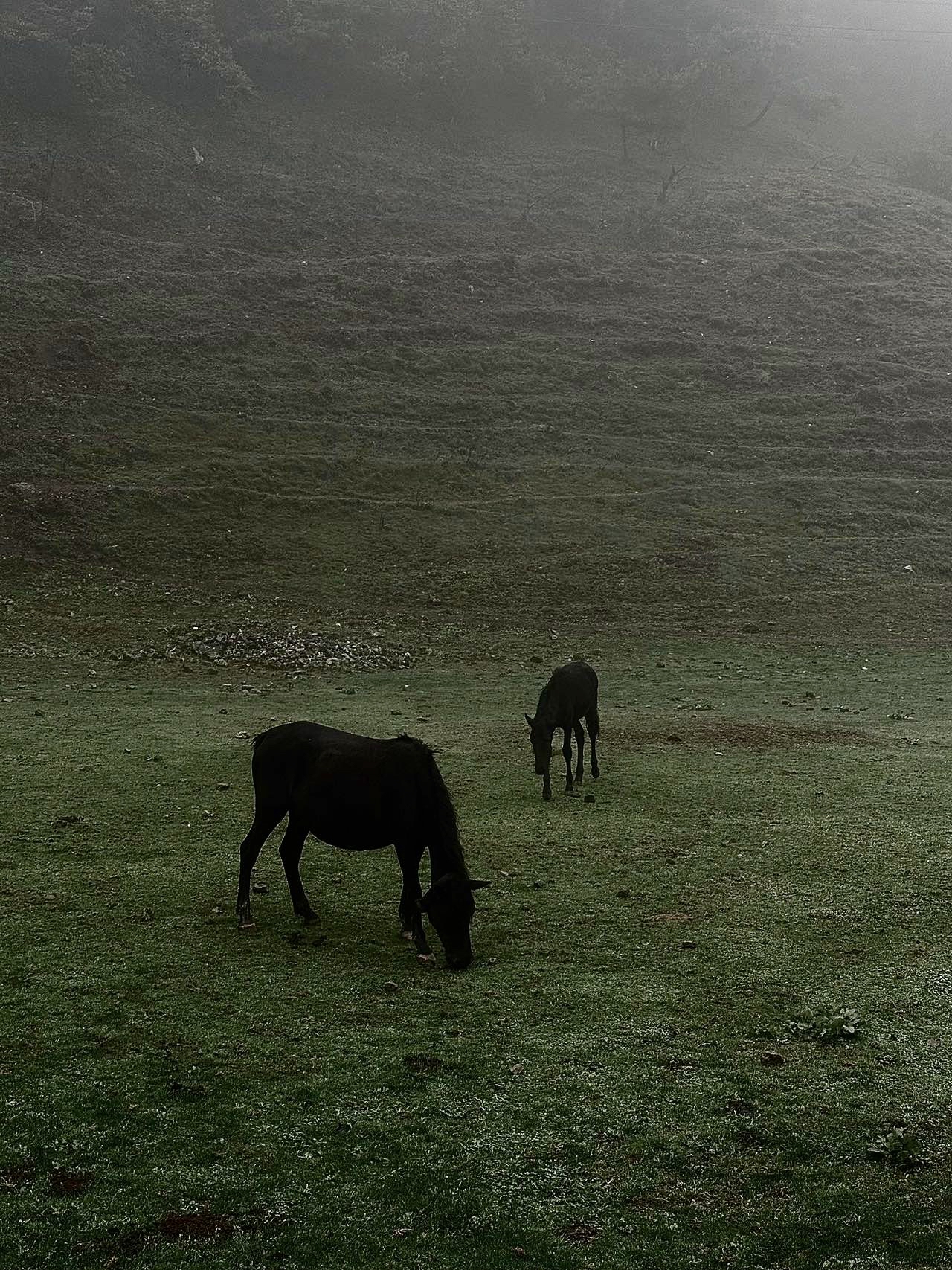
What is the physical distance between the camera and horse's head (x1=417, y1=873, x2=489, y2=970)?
325 inches

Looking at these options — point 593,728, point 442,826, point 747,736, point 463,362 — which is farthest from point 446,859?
point 463,362

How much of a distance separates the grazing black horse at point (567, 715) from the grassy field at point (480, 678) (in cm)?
61

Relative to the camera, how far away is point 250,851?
9188mm

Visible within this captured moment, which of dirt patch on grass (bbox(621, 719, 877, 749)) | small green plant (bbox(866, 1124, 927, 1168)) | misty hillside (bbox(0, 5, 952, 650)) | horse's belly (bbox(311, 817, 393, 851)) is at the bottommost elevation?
dirt patch on grass (bbox(621, 719, 877, 749))

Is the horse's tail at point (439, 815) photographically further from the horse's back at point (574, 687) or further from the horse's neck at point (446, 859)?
the horse's back at point (574, 687)

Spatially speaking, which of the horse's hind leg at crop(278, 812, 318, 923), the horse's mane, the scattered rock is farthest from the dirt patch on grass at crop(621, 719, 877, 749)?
the horse's hind leg at crop(278, 812, 318, 923)

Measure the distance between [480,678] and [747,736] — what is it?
7772 mm

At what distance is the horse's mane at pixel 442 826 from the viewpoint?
8.59 m

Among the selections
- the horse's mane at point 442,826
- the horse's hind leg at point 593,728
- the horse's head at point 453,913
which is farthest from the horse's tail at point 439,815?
the horse's hind leg at point 593,728

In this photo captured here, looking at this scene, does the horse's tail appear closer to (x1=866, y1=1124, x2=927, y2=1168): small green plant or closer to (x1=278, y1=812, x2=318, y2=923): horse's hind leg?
(x1=278, y1=812, x2=318, y2=923): horse's hind leg

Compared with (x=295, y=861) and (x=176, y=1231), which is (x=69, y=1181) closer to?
(x=176, y=1231)

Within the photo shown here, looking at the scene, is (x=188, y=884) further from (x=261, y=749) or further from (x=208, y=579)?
(x=208, y=579)

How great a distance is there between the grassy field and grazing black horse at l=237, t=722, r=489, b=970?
1.52ft

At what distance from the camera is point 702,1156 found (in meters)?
5.78
